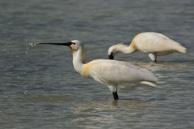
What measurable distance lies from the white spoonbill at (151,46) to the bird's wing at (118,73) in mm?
3527

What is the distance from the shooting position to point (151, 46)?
15.6m

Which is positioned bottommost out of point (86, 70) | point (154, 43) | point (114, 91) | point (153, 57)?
point (114, 91)

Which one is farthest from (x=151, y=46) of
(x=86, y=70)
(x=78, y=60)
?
(x=86, y=70)

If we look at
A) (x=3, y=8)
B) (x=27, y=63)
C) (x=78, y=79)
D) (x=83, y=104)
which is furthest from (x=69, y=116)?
(x=3, y=8)

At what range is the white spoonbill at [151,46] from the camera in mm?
15438

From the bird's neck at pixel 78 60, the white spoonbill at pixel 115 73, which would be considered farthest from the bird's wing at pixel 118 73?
the bird's neck at pixel 78 60

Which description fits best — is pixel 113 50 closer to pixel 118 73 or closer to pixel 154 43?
pixel 154 43

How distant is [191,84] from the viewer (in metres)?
12.9

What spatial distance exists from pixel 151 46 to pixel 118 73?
3.84 metres

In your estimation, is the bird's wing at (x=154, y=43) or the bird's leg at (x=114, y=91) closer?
the bird's leg at (x=114, y=91)

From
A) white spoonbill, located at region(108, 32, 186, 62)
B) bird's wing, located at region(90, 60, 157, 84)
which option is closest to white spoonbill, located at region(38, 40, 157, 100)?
bird's wing, located at region(90, 60, 157, 84)

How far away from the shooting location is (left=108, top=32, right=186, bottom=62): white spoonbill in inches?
608

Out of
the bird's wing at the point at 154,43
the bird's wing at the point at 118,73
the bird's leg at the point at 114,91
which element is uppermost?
the bird's wing at the point at 154,43

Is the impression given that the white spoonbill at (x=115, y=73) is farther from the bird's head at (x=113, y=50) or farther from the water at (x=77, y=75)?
the bird's head at (x=113, y=50)
